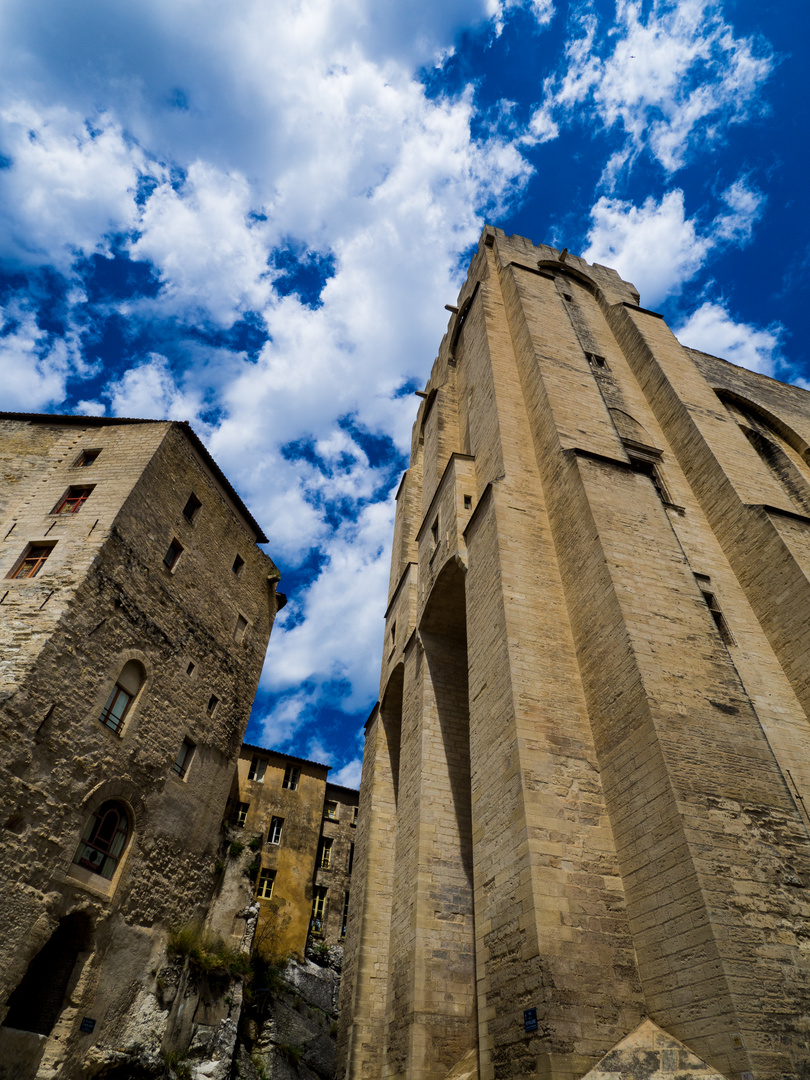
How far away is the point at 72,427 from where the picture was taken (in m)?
16.0

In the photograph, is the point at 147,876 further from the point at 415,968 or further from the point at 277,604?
the point at 277,604

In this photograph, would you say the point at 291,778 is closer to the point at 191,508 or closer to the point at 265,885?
the point at 265,885

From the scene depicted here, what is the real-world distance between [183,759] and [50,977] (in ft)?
15.1

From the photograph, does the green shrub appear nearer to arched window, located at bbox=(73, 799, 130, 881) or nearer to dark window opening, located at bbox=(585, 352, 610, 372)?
arched window, located at bbox=(73, 799, 130, 881)

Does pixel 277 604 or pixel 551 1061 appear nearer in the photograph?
pixel 551 1061

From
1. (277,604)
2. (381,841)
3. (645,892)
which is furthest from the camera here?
(277,604)

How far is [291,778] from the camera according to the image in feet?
79.6

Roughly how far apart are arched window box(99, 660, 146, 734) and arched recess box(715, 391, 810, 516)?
50.0ft

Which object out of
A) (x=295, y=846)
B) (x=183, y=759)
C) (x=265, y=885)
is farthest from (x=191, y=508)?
(x=295, y=846)

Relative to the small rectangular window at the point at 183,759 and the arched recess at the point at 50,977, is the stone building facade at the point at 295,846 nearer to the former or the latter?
the small rectangular window at the point at 183,759

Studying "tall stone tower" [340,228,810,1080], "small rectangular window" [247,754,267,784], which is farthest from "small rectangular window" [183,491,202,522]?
"small rectangular window" [247,754,267,784]

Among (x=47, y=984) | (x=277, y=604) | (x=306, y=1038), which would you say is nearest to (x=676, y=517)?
(x=277, y=604)

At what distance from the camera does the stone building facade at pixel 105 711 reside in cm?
975

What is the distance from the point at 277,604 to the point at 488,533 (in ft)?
33.8
